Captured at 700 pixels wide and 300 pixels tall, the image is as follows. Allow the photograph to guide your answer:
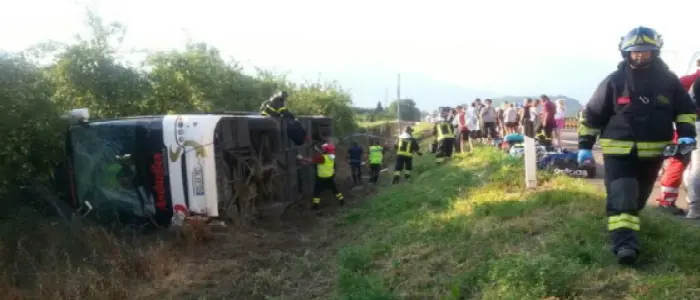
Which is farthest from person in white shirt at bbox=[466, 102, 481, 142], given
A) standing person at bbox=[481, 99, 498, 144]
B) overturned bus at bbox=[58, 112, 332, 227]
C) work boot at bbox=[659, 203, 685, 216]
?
work boot at bbox=[659, 203, 685, 216]

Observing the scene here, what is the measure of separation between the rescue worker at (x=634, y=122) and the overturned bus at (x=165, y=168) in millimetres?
4765

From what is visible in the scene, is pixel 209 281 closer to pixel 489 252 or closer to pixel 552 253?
pixel 489 252

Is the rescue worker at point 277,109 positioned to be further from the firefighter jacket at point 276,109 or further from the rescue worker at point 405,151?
the rescue worker at point 405,151

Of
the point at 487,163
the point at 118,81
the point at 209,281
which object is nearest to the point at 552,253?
the point at 209,281

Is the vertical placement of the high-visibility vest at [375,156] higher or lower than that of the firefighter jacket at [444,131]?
lower

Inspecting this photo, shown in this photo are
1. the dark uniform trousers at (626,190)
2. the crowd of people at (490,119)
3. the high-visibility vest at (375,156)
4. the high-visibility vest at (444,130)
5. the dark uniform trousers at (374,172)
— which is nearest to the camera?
the dark uniform trousers at (626,190)

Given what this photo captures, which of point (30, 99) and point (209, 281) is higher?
point (30, 99)

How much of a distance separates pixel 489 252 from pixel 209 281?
2.80m

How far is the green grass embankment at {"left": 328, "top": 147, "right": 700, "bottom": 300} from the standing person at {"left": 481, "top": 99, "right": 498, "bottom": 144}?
7484 millimetres

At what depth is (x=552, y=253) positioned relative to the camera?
444 centimetres

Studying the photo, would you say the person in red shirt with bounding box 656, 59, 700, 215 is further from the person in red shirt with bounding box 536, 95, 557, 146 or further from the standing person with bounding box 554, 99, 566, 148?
the standing person with bounding box 554, 99, 566, 148

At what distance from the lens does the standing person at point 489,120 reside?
1530cm

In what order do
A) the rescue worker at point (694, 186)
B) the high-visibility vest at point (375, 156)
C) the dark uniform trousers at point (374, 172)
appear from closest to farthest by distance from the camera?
the rescue worker at point (694, 186)
the high-visibility vest at point (375, 156)
the dark uniform trousers at point (374, 172)

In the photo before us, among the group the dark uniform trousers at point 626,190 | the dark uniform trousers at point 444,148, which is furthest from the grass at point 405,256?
the dark uniform trousers at point 444,148
